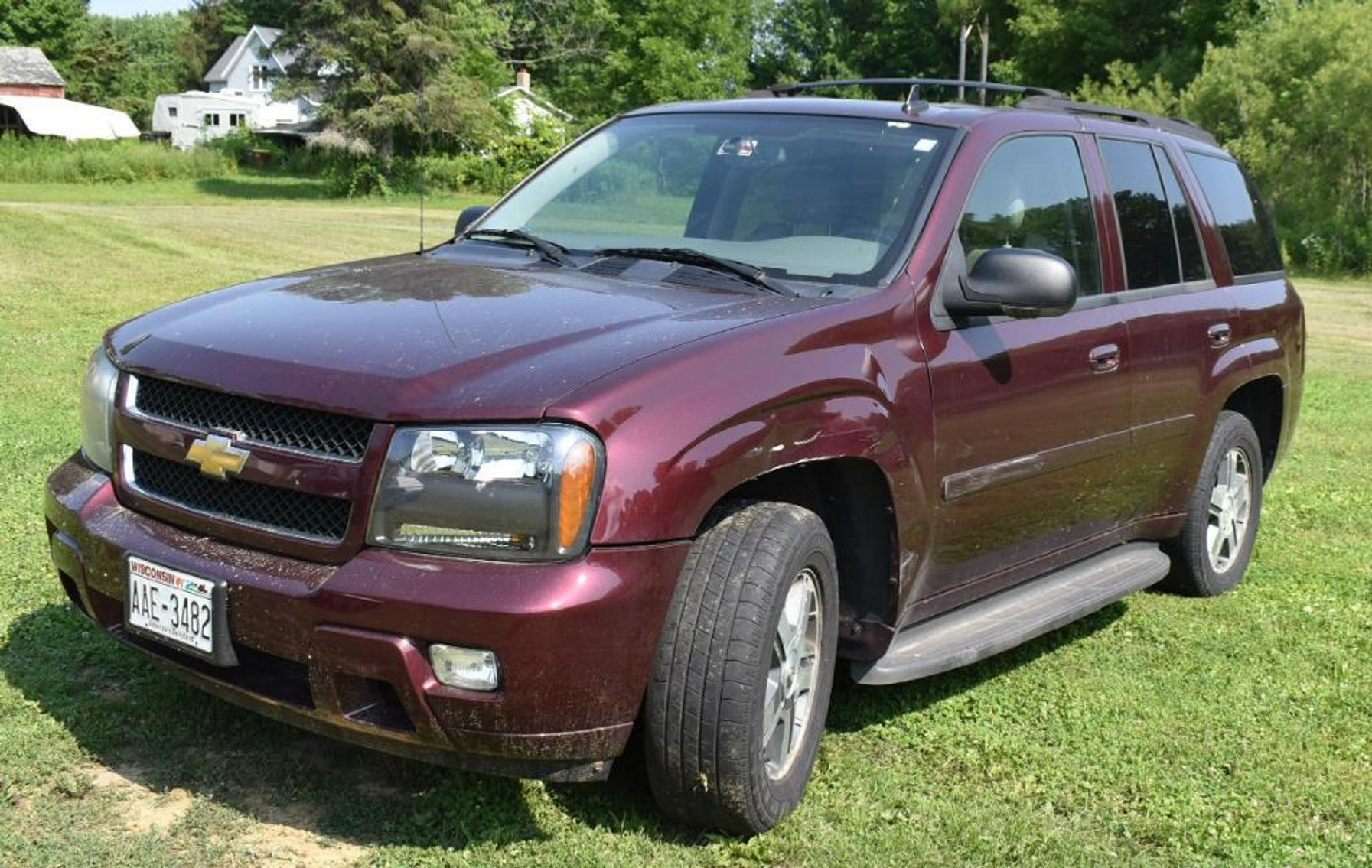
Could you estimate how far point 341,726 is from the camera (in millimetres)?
3195

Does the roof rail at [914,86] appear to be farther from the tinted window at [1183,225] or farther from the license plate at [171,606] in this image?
the license plate at [171,606]

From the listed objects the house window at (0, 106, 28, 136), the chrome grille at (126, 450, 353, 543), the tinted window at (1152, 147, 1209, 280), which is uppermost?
the tinted window at (1152, 147, 1209, 280)

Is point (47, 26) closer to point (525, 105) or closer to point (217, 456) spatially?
point (525, 105)

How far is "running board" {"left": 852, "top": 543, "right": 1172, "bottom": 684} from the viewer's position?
4027 mm

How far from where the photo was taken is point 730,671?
Answer: 3.28 m

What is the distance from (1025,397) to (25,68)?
82.4m

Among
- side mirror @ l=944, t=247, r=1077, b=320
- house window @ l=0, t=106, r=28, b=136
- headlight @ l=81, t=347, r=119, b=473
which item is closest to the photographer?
headlight @ l=81, t=347, r=119, b=473

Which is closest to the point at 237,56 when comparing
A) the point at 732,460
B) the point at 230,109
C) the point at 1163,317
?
the point at 230,109

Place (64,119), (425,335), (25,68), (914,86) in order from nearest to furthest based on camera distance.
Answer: (425,335), (914,86), (64,119), (25,68)

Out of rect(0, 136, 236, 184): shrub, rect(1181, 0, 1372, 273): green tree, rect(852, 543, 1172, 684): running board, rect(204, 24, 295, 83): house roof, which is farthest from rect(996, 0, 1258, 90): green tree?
rect(852, 543, 1172, 684): running board

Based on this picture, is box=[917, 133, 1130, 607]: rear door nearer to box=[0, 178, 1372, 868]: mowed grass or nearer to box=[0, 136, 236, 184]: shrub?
box=[0, 178, 1372, 868]: mowed grass

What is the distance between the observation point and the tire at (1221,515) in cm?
568

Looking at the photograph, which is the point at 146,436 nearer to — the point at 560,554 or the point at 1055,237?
the point at 560,554

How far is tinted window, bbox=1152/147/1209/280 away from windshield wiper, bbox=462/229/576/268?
2437mm
